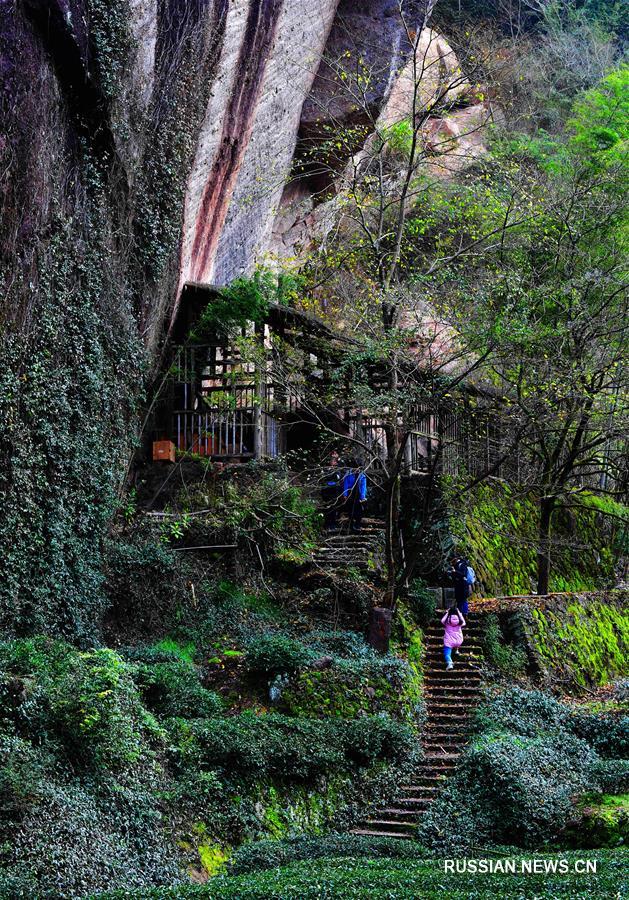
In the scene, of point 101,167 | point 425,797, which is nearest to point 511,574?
point 425,797

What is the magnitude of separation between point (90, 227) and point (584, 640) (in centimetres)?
1194

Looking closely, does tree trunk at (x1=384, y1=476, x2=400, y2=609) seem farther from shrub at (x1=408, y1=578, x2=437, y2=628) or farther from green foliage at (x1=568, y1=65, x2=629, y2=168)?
green foliage at (x1=568, y1=65, x2=629, y2=168)

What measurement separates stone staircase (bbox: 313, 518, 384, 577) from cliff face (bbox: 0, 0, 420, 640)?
4245 mm

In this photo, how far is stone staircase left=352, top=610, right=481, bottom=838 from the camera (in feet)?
41.9

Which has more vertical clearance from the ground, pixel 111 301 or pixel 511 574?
pixel 111 301

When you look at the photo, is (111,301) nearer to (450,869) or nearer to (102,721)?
(102,721)

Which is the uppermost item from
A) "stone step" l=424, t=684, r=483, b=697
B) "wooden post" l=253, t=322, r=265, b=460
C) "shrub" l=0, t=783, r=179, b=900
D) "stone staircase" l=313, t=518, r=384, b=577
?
"wooden post" l=253, t=322, r=265, b=460

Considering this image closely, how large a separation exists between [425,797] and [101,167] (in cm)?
1038

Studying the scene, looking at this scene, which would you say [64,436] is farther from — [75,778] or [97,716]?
[75,778]

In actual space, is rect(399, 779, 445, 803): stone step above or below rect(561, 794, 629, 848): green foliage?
below

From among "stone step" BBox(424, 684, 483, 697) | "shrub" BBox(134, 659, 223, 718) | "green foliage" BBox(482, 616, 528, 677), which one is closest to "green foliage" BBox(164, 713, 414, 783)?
"shrub" BBox(134, 659, 223, 718)

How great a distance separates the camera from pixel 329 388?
18.1m

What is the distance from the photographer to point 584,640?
63.8 feet

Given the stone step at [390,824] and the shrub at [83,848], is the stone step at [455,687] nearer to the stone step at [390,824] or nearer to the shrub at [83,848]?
the stone step at [390,824]
